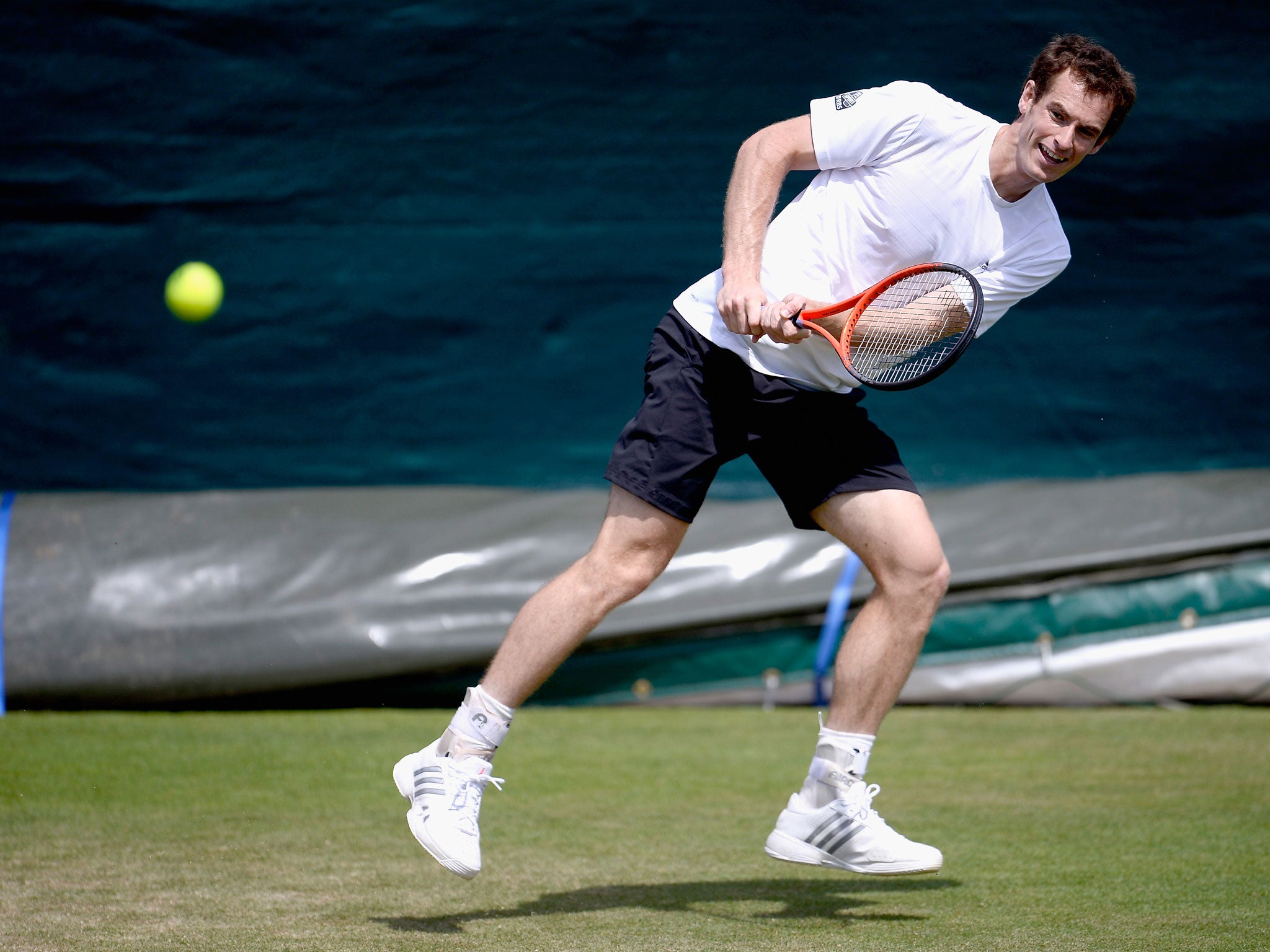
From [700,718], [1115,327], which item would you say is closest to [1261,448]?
[1115,327]

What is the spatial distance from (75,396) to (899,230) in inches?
131

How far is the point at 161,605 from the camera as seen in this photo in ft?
13.0

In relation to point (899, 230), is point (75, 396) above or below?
above

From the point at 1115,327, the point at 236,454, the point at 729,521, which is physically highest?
the point at 1115,327

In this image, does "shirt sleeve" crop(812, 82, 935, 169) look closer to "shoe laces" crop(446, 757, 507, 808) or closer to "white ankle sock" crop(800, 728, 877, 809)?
"white ankle sock" crop(800, 728, 877, 809)

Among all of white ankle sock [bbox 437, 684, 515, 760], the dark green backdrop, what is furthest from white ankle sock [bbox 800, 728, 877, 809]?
the dark green backdrop

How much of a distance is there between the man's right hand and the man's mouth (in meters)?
0.48

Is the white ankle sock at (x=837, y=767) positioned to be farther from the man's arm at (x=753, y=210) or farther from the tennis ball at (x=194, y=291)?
the tennis ball at (x=194, y=291)

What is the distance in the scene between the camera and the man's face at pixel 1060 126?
6.98ft

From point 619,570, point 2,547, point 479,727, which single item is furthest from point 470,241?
point 479,727

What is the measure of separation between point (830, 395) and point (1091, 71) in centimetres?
64

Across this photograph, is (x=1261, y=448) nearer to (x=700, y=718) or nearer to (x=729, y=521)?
(x=729, y=521)

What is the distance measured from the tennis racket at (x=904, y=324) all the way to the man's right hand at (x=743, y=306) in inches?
2.6

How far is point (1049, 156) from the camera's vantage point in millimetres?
2143
